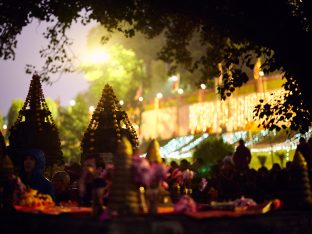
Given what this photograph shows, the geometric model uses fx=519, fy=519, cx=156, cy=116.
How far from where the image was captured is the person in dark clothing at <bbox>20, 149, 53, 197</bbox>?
392 inches

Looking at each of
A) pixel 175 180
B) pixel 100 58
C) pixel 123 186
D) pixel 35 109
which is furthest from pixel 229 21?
pixel 100 58

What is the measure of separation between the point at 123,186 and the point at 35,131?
33.7 feet

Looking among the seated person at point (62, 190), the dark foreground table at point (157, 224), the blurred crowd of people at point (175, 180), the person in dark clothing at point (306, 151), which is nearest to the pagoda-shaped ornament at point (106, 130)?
the blurred crowd of people at point (175, 180)

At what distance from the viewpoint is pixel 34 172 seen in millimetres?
10023

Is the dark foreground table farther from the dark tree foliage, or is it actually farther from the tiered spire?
the tiered spire

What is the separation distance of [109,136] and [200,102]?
28.3 meters

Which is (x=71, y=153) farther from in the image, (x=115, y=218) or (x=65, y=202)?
(x=115, y=218)

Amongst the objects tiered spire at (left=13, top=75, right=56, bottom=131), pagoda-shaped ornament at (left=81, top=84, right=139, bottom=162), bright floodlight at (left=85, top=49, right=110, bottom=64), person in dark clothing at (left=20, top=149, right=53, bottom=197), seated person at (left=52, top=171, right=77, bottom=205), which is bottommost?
seated person at (left=52, top=171, right=77, bottom=205)

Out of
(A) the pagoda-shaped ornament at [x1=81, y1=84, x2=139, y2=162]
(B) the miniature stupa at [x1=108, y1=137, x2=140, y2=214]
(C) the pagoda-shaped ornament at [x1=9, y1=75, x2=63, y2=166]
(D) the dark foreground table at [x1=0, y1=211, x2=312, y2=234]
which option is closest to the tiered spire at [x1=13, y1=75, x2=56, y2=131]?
(C) the pagoda-shaped ornament at [x1=9, y1=75, x2=63, y2=166]

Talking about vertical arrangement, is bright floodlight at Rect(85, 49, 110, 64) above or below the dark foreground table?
above

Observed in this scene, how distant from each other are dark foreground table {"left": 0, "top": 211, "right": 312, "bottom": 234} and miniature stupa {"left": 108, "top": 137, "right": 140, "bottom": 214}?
Result: 240mm

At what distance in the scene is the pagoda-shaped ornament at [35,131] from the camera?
1641cm

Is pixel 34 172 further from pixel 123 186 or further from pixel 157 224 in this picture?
pixel 157 224

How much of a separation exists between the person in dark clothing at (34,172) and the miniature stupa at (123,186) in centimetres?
Result: 347
